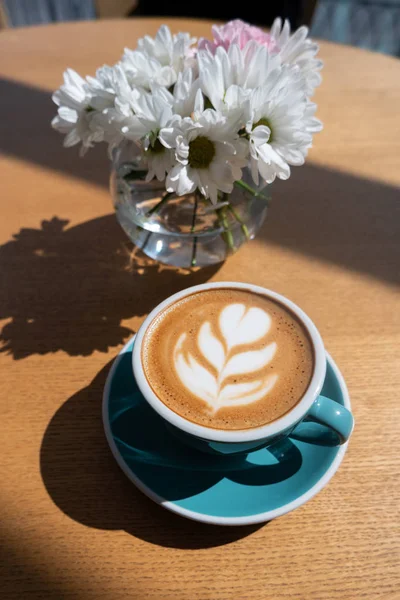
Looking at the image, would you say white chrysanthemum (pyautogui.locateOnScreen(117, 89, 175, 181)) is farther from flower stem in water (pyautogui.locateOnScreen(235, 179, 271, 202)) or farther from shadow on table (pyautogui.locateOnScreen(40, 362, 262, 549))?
shadow on table (pyautogui.locateOnScreen(40, 362, 262, 549))

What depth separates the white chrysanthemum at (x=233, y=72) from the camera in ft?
1.36

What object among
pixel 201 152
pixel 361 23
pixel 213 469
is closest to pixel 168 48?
pixel 201 152

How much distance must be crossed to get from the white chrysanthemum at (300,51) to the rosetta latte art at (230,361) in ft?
0.75

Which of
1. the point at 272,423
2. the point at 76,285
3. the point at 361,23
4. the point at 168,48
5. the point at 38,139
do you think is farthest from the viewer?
the point at 361,23

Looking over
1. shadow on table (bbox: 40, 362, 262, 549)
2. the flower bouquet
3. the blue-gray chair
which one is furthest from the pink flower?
the blue-gray chair

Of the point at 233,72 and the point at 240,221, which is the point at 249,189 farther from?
the point at 233,72

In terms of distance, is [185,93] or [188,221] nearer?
[185,93]

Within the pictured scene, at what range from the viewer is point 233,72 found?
428mm

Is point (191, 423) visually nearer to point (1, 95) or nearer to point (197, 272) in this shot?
point (197, 272)

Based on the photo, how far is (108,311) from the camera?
56 cm

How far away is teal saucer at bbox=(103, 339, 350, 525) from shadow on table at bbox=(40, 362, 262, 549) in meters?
0.02

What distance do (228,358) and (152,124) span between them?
0.20 m

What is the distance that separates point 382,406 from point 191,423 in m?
0.20

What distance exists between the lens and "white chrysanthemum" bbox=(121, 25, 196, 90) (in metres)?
0.46
